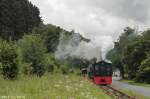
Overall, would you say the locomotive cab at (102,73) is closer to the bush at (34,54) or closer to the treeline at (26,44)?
the treeline at (26,44)

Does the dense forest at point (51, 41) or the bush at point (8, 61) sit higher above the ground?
the dense forest at point (51, 41)

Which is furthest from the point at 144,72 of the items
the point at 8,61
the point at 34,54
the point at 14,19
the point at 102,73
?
the point at 8,61

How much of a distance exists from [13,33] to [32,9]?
27.0 m

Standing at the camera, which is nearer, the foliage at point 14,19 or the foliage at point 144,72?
the foliage at point 144,72

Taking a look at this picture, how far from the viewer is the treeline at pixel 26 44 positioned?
21547 millimetres

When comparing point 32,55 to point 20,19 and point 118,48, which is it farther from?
point 118,48

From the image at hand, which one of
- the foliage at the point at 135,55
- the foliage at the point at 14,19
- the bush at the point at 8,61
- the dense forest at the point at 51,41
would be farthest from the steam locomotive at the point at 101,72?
the foliage at the point at 14,19

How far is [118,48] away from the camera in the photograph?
111250mm

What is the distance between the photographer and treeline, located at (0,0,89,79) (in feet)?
70.7

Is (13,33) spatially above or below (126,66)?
above

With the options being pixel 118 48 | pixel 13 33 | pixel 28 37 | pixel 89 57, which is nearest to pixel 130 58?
pixel 89 57

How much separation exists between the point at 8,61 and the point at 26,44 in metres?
9.93

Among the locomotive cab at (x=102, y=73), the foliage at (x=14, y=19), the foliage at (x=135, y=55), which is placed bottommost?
the locomotive cab at (x=102, y=73)

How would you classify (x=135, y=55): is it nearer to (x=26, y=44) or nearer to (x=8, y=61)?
(x=26, y=44)
